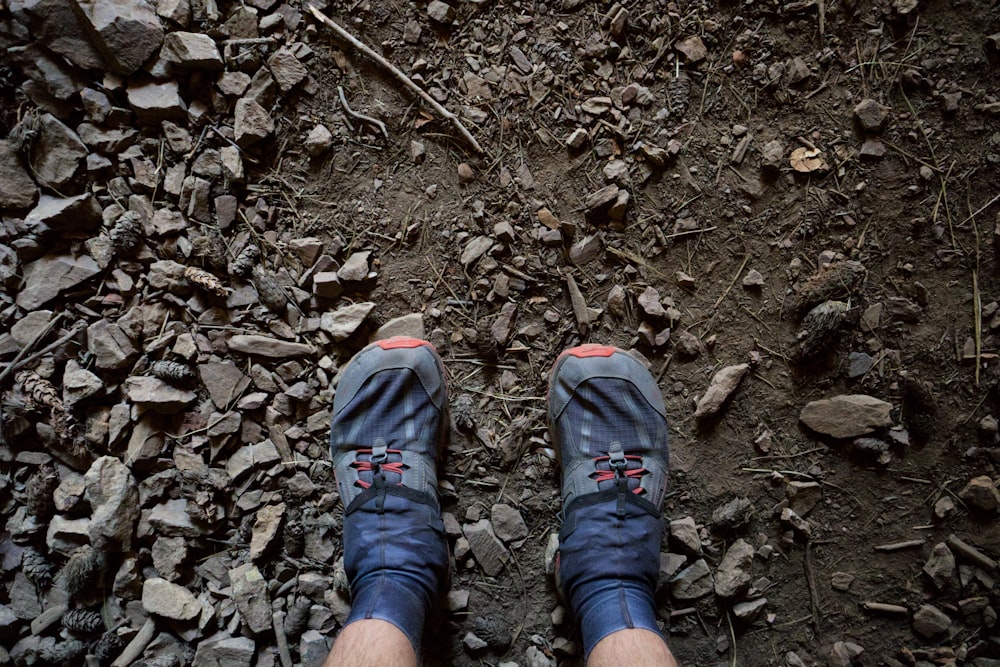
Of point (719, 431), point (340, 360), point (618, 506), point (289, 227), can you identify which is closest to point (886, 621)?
point (719, 431)

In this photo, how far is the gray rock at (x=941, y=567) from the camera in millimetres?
1258

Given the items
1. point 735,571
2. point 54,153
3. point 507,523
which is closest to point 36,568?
point 54,153

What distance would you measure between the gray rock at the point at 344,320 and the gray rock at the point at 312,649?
2.33ft

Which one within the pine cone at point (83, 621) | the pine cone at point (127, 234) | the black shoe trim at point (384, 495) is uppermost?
the pine cone at point (127, 234)

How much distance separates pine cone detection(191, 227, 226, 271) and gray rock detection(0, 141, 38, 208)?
0.41 meters

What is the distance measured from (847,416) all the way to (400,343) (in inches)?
42.7

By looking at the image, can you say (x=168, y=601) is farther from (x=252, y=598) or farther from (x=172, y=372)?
(x=172, y=372)

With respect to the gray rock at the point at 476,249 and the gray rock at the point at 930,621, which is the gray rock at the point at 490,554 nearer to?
the gray rock at the point at 476,249

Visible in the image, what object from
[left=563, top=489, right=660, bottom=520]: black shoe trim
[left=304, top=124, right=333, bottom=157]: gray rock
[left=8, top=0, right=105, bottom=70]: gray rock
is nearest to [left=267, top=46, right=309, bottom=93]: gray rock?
[left=304, top=124, right=333, bottom=157]: gray rock

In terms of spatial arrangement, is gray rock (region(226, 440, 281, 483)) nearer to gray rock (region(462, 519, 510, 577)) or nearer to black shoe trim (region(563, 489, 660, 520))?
gray rock (region(462, 519, 510, 577))

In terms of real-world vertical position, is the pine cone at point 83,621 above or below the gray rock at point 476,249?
below

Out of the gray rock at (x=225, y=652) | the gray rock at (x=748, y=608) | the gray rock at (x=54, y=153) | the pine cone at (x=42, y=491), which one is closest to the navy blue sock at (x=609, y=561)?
the gray rock at (x=748, y=608)

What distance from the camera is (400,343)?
4.45 ft

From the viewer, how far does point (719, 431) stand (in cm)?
135
